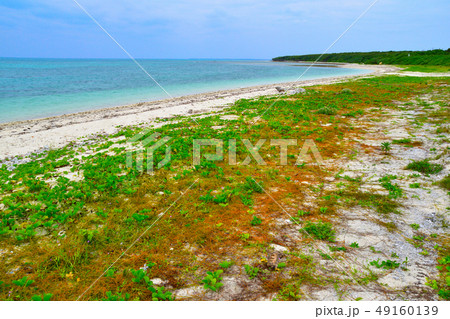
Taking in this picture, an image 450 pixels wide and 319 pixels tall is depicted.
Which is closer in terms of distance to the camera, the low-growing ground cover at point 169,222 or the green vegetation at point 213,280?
the green vegetation at point 213,280

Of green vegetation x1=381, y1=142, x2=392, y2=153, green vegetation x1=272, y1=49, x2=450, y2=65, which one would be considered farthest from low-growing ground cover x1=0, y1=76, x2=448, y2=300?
green vegetation x1=272, y1=49, x2=450, y2=65

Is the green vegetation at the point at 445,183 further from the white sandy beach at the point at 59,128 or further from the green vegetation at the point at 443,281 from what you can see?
the white sandy beach at the point at 59,128

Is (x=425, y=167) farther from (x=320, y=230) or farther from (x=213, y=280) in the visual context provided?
(x=213, y=280)

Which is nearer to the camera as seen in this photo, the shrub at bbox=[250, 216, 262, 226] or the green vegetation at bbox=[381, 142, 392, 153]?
the shrub at bbox=[250, 216, 262, 226]

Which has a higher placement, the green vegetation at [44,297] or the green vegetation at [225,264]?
the green vegetation at [225,264]

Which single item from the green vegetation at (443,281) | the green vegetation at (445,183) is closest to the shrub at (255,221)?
the green vegetation at (443,281)

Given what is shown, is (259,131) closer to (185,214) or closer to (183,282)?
(185,214)

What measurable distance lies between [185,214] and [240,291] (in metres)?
2.95

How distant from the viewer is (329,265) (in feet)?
16.4

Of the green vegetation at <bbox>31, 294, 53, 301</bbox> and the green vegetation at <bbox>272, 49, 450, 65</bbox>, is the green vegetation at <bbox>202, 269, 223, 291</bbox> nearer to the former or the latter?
the green vegetation at <bbox>31, 294, 53, 301</bbox>

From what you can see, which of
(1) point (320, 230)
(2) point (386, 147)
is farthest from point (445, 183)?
(1) point (320, 230)

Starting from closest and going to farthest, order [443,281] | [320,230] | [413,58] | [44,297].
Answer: [44,297], [443,281], [320,230], [413,58]

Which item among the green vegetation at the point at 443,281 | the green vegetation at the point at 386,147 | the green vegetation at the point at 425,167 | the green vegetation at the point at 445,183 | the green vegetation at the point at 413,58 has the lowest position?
the green vegetation at the point at 443,281
